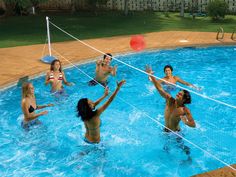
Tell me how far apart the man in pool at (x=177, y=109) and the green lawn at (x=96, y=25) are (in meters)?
12.6

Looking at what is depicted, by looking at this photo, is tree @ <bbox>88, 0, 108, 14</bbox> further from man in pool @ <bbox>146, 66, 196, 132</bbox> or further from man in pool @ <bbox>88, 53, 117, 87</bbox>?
man in pool @ <bbox>146, 66, 196, 132</bbox>

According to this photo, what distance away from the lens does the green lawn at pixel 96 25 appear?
67.0 ft

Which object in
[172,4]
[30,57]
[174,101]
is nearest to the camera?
[174,101]

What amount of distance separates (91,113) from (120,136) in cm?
268

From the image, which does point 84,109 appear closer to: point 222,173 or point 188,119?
point 188,119

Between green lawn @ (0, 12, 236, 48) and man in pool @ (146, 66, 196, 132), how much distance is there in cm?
1255

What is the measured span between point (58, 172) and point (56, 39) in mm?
12561

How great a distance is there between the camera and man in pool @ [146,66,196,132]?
7244 millimetres

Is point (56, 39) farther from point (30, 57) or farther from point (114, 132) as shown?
point (114, 132)

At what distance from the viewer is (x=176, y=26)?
75.7ft

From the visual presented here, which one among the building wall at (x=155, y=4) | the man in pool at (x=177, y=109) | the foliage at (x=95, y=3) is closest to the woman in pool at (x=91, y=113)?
the man in pool at (x=177, y=109)

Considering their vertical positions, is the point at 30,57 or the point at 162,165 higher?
the point at 30,57

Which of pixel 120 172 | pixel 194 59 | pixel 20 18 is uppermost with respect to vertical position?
pixel 20 18

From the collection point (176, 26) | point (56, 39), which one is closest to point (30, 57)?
point (56, 39)
